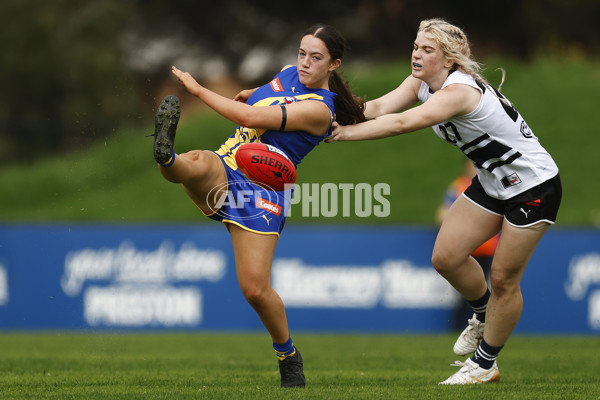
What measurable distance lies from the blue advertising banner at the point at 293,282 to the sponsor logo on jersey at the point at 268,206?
5.87 m

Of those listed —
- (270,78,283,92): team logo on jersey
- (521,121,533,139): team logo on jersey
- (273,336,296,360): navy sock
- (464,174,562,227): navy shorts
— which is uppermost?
(270,78,283,92): team logo on jersey

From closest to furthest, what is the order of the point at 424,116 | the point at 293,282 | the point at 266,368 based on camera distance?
the point at 424,116 → the point at 266,368 → the point at 293,282

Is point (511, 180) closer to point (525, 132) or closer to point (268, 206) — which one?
point (525, 132)

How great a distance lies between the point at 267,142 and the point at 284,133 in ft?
0.41

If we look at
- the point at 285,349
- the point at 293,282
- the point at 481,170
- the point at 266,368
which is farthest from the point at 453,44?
the point at 293,282

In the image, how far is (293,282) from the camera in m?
11.5

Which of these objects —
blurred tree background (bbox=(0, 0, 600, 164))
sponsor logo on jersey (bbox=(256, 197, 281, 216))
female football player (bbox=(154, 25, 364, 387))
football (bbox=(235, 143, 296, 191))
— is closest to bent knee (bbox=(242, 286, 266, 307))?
female football player (bbox=(154, 25, 364, 387))

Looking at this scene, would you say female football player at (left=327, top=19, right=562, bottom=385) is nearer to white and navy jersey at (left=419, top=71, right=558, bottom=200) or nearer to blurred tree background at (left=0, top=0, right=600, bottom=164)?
white and navy jersey at (left=419, top=71, right=558, bottom=200)

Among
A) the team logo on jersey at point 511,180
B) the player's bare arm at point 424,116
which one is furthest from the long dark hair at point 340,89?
the team logo on jersey at point 511,180

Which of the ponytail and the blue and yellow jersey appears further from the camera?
the ponytail

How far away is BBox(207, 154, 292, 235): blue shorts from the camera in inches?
215

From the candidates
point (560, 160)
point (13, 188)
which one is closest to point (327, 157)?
point (560, 160)

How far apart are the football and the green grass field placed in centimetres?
125

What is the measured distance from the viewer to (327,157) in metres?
17.5
